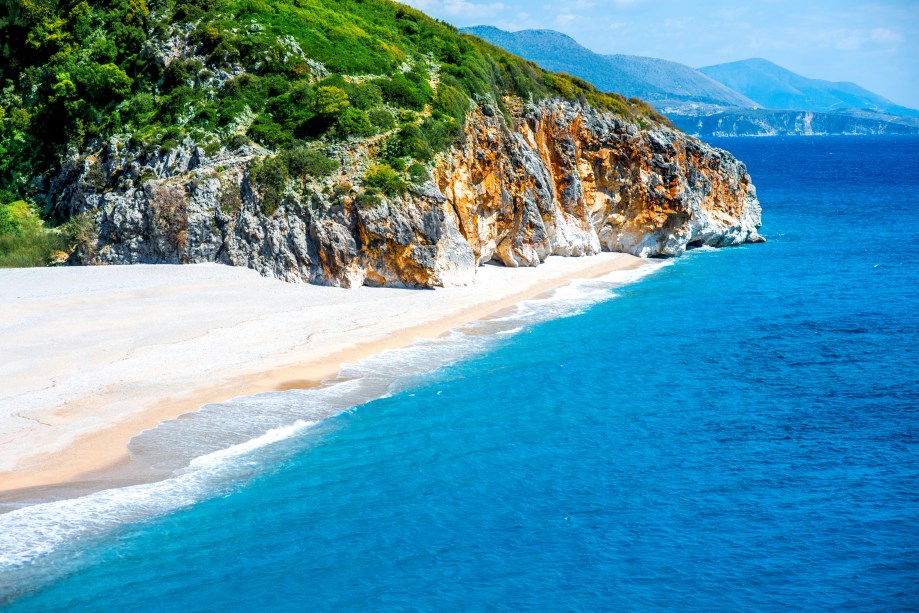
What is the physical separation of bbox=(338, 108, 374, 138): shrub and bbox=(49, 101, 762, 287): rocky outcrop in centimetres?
134

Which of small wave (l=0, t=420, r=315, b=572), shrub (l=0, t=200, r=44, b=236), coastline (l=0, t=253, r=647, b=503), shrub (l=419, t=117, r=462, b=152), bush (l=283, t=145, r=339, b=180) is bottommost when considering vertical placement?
small wave (l=0, t=420, r=315, b=572)

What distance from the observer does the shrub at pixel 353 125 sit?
43125 millimetres

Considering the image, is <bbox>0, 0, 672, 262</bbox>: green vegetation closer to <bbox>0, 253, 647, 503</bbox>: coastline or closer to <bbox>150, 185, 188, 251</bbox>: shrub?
<bbox>150, 185, 188, 251</bbox>: shrub

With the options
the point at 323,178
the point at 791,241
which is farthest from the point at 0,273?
the point at 791,241

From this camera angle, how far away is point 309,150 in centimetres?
4194

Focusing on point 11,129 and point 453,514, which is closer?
point 453,514

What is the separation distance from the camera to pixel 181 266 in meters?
39.7

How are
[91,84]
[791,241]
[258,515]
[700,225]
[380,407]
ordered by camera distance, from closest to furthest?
[258,515]
[380,407]
[91,84]
[700,225]
[791,241]

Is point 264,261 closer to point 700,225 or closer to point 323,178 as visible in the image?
point 323,178

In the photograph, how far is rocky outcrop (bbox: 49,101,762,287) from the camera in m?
39.9

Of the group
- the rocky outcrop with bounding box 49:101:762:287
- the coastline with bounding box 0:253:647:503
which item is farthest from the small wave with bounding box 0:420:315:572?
the rocky outcrop with bounding box 49:101:762:287

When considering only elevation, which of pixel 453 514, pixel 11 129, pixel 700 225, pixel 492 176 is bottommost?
pixel 453 514

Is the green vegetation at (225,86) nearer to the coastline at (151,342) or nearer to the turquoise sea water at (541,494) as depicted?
the coastline at (151,342)

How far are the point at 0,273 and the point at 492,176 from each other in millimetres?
26892
